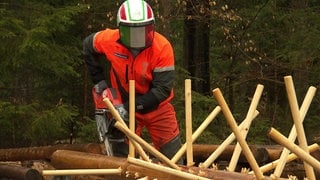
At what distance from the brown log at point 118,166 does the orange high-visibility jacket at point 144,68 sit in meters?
0.94

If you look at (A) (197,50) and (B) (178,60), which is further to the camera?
(B) (178,60)

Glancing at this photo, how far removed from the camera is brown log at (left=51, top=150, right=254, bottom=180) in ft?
12.2

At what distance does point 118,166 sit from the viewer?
502 cm

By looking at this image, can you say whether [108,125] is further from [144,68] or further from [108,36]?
[108,36]

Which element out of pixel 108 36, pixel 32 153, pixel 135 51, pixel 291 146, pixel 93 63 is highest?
pixel 291 146

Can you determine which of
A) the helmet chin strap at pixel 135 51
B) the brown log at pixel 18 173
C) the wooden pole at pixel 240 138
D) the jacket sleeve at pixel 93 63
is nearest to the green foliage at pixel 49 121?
the brown log at pixel 18 173

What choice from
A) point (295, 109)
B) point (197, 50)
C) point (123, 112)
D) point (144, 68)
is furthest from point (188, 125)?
point (197, 50)

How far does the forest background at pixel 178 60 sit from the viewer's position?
10.1m

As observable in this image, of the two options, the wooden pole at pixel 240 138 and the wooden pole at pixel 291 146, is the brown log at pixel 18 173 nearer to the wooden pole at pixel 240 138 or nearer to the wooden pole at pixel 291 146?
the wooden pole at pixel 240 138

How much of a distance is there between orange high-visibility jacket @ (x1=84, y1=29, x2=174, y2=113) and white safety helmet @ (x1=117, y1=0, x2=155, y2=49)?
152mm

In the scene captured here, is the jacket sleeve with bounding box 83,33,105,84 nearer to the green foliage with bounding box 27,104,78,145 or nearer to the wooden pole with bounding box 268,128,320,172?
the green foliage with bounding box 27,104,78,145

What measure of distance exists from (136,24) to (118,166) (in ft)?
5.89

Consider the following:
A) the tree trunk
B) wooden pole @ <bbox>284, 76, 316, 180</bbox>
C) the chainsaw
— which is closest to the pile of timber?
the chainsaw

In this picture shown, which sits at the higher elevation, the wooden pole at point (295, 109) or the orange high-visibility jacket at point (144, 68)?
the wooden pole at point (295, 109)
